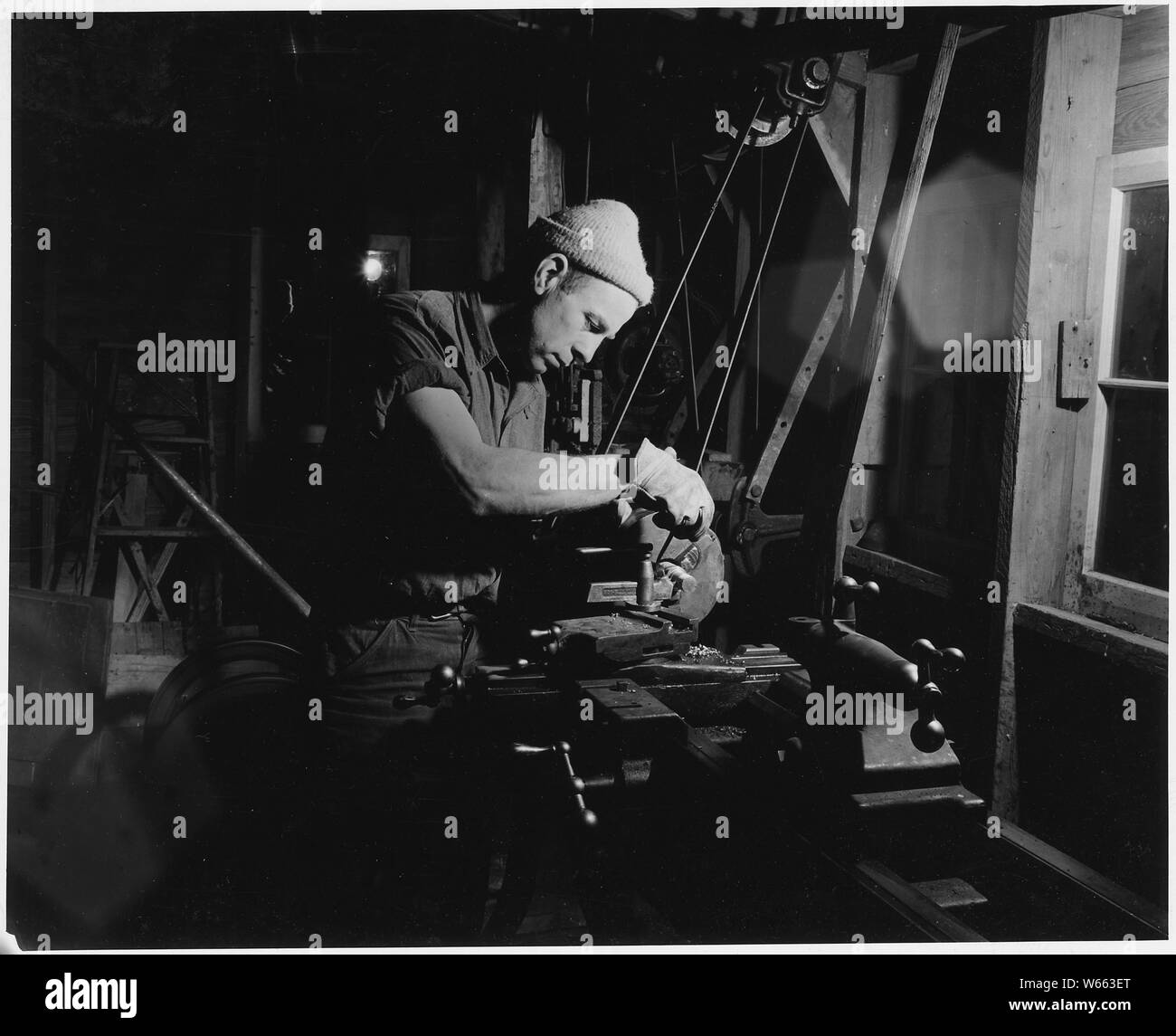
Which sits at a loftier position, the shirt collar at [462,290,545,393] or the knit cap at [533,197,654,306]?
the knit cap at [533,197,654,306]

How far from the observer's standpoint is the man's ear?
2000 mm

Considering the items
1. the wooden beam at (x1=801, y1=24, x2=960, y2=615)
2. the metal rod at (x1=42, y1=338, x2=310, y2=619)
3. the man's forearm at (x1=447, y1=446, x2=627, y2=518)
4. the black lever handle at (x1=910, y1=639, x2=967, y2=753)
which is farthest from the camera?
the metal rod at (x1=42, y1=338, x2=310, y2=619)

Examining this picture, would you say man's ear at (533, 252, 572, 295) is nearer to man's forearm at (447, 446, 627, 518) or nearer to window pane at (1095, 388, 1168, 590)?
man's forearm at (447, 446, 627, 518)

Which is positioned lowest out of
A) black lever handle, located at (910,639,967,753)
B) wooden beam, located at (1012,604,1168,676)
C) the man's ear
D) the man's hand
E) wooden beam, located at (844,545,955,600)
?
wooden beam, located at (1012,604,1168,676)

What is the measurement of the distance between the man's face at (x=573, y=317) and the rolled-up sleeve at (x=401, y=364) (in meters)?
0.25

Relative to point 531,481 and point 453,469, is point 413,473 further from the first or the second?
point 531,481

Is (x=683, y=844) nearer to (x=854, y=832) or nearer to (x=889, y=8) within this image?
(x=854, y=832)

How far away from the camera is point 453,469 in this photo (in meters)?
1.86

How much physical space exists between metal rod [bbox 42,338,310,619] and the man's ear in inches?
69.5

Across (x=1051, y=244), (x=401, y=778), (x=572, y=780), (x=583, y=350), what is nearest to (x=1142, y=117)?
(x=1051, y=244)

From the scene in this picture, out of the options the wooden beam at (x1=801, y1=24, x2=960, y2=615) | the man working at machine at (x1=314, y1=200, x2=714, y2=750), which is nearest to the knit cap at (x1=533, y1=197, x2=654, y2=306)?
the man working at machine at (x1=314, y1=200, x2=714, y2=750)

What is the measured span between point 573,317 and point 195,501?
2216 mm

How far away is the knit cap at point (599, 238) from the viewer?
198 cm
